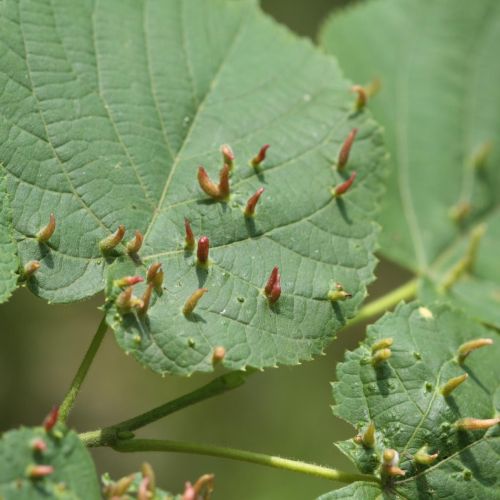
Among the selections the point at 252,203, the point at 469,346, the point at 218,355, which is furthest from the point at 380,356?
the point at 252,203

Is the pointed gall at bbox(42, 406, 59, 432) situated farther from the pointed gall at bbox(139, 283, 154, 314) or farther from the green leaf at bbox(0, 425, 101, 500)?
the pointed gall at bbox(139, 283, 154, 314)

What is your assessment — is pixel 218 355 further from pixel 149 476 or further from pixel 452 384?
pixel 452 384

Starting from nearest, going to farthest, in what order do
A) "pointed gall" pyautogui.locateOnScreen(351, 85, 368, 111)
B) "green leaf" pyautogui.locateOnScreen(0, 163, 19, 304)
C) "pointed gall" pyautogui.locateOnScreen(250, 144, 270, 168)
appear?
"green leaf" pyautogui.locateOnScreen(0, 163, 19, 304)
"pointed gall" pyautogui.locateOnScreen(250, 144, 270, 168)
"pointed gall" pyautogui.locateOnScreen(351, 85, 368, 111)

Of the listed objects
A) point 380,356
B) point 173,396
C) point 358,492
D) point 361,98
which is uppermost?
point 361,98

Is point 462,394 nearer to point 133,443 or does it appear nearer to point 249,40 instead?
point 133,443

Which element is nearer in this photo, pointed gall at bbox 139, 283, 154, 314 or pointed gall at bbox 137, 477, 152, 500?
pointed gall at bbox 137, 477, 152, 500

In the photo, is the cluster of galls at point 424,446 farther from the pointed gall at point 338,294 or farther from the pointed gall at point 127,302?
the pointed gall at point 127,302

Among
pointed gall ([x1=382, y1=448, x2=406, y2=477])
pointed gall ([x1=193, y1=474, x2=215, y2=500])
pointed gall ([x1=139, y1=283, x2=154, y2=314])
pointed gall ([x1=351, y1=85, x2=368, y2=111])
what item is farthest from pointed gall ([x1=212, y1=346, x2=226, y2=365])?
pointed gall ([x1=351, y1=85, x2=368, y2=111])
